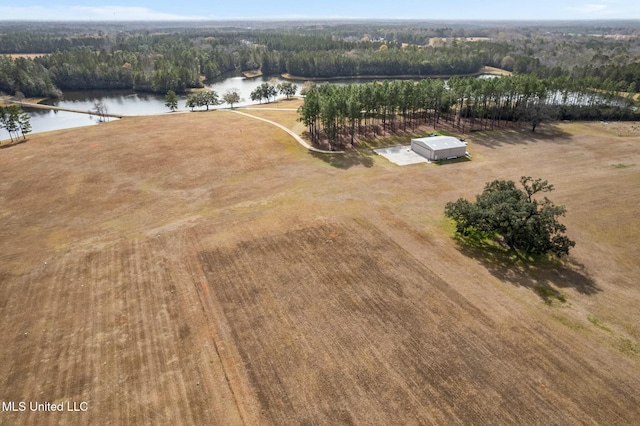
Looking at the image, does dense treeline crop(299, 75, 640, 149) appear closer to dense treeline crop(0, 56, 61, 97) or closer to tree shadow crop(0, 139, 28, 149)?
tree shadow crop(0, 139, 28, 149)

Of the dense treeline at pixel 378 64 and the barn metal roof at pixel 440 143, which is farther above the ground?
the dense treeline at pixel 378 64

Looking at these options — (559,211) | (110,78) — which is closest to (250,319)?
(559,211)

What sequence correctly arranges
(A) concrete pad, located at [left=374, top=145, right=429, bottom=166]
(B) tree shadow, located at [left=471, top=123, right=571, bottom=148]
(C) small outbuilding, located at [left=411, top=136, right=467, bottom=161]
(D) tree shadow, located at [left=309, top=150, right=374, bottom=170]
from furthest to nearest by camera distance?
(B) tree shadow, located at [left=471, top=123, right=571, bottom=148]
(C) small outbuilding, located at [left=411, top=136, right=467, bottom=161]
(A) concrete pad, located at [left=374, top=145, right=429, bottom=166]
(D) tree shadow, located at [left=309, top=150, right=374, bottom=170]

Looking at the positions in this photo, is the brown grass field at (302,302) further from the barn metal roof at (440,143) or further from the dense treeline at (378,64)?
the dense treeline at (378,64)

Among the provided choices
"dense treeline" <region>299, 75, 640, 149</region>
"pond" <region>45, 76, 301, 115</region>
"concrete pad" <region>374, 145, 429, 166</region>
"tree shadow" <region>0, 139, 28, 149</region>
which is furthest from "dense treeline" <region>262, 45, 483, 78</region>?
"tree shadow" <region>0, 139, 28, 149</region>

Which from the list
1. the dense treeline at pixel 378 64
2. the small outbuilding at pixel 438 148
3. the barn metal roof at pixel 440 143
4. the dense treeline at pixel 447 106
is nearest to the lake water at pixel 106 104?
the dense treeline at pixel 378 64

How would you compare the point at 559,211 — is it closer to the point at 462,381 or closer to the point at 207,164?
the point at 462,381
